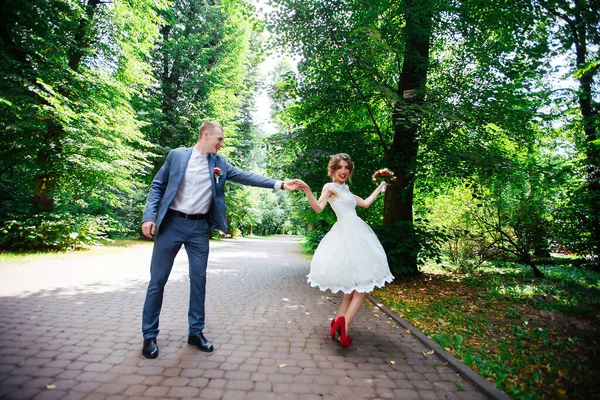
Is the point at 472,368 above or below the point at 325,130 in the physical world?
below

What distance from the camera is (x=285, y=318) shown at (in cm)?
454

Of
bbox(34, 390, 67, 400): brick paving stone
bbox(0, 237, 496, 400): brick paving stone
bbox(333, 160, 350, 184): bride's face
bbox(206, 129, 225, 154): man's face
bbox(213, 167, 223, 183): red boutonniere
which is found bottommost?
bbox(0, 237, 496, 400): brick paving stone

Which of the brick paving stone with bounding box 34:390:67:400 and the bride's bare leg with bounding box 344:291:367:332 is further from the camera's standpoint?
the bride's bare leg with bounding box 344:291:367:332

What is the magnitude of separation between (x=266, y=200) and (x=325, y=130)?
35.7m

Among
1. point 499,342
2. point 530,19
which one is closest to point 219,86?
point 530,19

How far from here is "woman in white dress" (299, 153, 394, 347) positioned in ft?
11.3

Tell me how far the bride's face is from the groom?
73cm

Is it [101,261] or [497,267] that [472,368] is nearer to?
[497,267]

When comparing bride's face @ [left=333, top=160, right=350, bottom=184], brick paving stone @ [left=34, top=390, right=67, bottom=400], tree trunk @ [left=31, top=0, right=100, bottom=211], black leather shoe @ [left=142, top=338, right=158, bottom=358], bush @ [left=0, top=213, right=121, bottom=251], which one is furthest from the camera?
tree trunk @ [left=31, top=0, right=100, bottom=211]

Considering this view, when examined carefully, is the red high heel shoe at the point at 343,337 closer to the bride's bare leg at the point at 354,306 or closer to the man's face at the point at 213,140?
the bride's bare leg at the point at 354,306

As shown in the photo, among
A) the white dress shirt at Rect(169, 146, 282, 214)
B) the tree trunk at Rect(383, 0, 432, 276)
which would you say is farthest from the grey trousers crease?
the tree trunk at Rect(383, 0, 432, 276)

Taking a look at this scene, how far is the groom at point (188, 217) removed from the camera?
10.2ft

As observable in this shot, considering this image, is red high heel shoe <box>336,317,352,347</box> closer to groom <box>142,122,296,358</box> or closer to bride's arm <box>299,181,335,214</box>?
bride's arm <box>299,181,335,214</box>

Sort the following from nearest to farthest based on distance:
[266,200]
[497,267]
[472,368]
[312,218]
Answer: [472,368] → [497,267] → [312,218] → [266,200]
